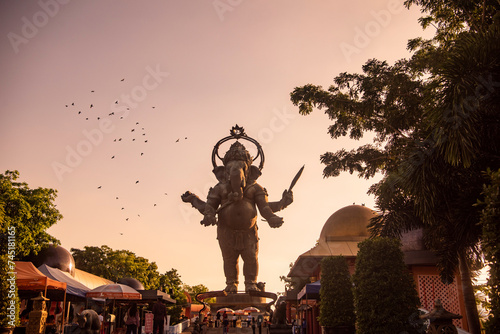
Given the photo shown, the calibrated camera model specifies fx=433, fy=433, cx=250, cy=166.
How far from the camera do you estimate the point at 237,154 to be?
1667 cm

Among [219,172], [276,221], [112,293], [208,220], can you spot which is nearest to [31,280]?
[112,293]

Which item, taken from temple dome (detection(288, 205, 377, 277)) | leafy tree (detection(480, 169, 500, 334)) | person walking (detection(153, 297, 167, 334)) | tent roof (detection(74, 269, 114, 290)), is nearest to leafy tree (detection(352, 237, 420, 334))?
leafy tree (detection(480, 169, 500, 334))

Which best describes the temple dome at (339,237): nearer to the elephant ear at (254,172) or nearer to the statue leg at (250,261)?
the statue leg at (250,261)

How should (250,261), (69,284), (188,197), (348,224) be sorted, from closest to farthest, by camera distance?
(69,284), (250,261), (188,197), (348,224)

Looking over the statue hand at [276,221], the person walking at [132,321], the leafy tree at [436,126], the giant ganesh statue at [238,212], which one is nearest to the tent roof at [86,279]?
the giant ganesh statue at [238,212]

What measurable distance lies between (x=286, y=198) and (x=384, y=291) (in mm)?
8186

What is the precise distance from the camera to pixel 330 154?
16781 mm

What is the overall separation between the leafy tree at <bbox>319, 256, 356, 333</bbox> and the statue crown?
6.19 m

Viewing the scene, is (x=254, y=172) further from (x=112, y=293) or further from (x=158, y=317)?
(x=112, y=293)

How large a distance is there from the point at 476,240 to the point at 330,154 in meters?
7.13

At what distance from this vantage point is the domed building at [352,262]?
16703 mm

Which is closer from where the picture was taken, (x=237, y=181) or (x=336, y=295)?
(x=336, y=295)

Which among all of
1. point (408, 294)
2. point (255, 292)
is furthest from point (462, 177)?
point (255, 292)

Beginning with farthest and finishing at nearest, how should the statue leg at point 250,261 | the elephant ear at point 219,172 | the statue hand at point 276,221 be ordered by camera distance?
the elephant ear at point 219,172 < the statue leg at point 250,261 < the statue hand at point 276,221
